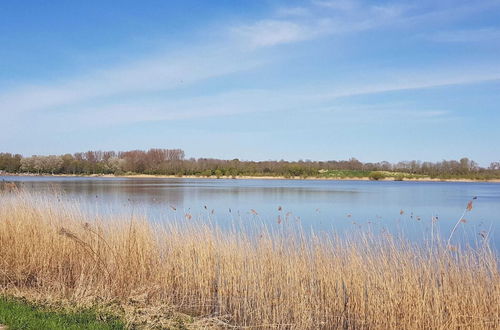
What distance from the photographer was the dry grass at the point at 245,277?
5.78m

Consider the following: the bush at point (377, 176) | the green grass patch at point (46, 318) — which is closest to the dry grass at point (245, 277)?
the green grass patch at point (46, 318)

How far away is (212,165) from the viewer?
292ft

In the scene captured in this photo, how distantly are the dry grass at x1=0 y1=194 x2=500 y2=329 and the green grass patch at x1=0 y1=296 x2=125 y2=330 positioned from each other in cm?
40

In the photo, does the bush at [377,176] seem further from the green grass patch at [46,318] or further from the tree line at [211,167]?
the green grass patch at [46,318]

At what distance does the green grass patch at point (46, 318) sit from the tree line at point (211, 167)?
248 feet

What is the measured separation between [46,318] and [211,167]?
273 ft

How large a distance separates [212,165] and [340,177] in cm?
2518

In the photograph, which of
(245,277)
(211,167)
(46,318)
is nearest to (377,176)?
(211,167)

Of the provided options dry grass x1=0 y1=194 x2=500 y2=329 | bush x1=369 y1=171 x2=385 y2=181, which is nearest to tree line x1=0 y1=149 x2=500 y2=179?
bush x1=369 y1=171 x2=385 y2=181

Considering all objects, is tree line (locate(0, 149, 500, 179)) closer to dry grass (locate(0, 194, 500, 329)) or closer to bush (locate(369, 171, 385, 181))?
bush (locate(369, 171, 385, 181))

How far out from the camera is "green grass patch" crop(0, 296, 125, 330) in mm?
4781

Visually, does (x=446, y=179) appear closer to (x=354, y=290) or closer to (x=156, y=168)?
(x=156, y=168)

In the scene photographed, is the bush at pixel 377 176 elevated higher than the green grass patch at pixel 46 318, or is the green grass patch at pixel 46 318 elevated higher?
the bush at pixel 377 176

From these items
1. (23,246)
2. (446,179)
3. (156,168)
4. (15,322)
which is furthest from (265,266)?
(156,168)
